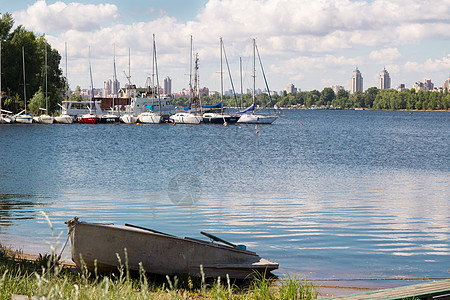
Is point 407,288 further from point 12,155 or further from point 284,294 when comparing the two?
point 12,155

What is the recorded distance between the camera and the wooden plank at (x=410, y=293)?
7.22m

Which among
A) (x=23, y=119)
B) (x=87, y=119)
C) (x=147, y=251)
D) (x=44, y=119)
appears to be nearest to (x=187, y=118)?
(x=87, y=119)

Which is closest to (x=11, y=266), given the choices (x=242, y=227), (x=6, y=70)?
(x=242, y=227)

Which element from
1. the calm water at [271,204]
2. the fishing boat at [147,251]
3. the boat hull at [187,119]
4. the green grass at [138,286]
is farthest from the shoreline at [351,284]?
the boat hull at [187,119]

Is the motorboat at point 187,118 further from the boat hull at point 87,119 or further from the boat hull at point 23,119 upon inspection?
the boat hull at point 23,119

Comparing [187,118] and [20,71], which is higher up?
[20,71]

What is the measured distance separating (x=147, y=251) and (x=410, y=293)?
4557 millimetres

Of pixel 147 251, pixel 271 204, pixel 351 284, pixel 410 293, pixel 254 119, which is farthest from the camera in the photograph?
pixel 254 119

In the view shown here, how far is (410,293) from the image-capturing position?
7.45 metres

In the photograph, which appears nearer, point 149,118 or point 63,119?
point 63,119

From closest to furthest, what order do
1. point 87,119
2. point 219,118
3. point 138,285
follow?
point 138,285
point 219,118
point 87,119

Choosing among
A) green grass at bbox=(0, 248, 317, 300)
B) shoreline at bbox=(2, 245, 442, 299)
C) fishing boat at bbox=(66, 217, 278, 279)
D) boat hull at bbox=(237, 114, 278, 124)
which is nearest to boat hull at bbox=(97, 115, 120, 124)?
boat hull at bbox=(237, 114, 278, 124)

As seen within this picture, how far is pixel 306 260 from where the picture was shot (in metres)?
12.5

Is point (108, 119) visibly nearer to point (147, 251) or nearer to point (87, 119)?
point (87, 119)
